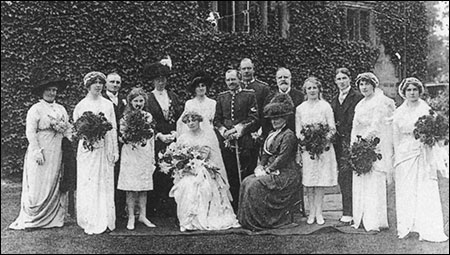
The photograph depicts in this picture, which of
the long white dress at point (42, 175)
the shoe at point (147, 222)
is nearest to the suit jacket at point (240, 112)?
the shoe at point (147, 222)

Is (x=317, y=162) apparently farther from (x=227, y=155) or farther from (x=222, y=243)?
(x=222, y=243)

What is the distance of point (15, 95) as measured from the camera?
36.9ft

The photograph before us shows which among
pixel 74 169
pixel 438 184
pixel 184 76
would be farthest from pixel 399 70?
pixel 74 169

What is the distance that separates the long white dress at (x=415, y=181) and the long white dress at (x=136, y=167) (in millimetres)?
3177

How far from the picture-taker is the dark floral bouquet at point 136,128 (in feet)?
23.7

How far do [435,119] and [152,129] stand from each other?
11.6 feet

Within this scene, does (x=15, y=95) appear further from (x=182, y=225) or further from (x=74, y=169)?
(x=182, y=225)

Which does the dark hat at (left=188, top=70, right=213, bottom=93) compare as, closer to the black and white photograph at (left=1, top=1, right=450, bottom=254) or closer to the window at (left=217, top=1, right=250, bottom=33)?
the black and white photograph at (left=1, top=1, right=450, bottom=254)

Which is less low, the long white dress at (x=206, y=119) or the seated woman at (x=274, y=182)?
the long white dress at (x=206, y=119)

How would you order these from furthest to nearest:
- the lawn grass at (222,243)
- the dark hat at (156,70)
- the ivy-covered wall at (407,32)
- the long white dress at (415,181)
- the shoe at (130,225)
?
the ivy-covered wall at (407,32)
the dark hat at (156,70)
the shoe at (130,225)
the long white dress at (415,181)
the lawn grass at (222,243)

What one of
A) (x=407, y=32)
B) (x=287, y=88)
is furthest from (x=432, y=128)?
(x=407, y=32)

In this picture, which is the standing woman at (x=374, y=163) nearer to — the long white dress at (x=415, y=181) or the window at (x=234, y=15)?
the long white dress at (x=415, y=181)

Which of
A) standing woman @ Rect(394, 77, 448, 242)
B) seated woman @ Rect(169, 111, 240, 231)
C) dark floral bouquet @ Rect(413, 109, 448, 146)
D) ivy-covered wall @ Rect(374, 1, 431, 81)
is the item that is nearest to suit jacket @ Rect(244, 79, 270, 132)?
seated woman @ Rect(169, 111, 240, 231)

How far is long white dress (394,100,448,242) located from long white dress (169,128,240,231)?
2110mm
